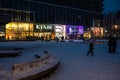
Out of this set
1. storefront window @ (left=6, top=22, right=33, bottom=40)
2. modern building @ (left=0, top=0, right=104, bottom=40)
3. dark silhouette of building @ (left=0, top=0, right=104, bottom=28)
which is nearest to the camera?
storefront window @ (left=6, top=22, right=33, bottom=40)

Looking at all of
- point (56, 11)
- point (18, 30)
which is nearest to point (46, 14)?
point (56, 11)

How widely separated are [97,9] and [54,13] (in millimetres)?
28856

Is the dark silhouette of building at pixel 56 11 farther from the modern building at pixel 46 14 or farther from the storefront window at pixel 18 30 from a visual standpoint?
the storefront window at pixel 18 30

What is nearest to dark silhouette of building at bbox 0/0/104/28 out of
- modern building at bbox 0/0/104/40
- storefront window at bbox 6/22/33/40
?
modern building at bbox 0/0/104/40

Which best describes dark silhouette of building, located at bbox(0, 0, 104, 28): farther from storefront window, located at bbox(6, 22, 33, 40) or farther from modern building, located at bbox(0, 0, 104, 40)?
storefront window, located at bbox(6, 22, 33, 40)

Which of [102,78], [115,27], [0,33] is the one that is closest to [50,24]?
[0,33]

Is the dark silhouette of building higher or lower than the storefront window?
higher

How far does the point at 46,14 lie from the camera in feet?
319

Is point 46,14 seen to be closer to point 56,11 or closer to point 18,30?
point 56,11

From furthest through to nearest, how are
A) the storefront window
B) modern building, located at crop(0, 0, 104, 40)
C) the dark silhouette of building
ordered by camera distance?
the dark silhouette of building < modern building, located at crop(0, 0, 104, 40) < the storefront window

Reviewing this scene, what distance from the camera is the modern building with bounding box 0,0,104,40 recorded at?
8494 cm

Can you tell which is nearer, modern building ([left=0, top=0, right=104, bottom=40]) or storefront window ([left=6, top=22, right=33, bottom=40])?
storefront window ([left=6, top=22, right=33, bottom=40])

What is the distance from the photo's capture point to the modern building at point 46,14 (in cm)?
→ 8494

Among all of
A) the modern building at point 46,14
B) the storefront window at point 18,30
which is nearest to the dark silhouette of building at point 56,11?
the modern building at point 46,14
